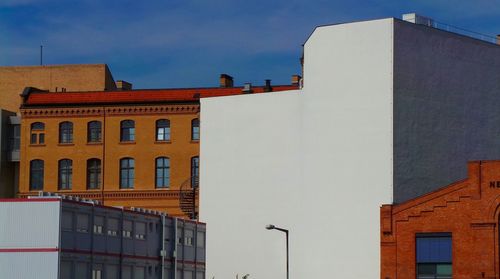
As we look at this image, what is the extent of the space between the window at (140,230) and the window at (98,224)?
423cm

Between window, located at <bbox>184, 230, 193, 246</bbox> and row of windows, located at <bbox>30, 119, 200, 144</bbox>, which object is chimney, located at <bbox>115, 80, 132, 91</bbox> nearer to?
row of windows, located at <bbox>30, 119, 200, 144</bbox>

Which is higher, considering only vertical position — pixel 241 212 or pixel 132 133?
pixel 132 133

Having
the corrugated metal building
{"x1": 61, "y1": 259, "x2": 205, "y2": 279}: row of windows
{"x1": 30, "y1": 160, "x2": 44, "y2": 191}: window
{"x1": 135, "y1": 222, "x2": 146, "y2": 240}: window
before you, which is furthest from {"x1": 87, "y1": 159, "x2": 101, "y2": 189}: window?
{"x1": 135, "y1": 222, "x2": 146, "y2": 240}: window

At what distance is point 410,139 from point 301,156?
9.44m

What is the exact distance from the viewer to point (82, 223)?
56.5 metres

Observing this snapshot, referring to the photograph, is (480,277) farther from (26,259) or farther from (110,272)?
(26,259)

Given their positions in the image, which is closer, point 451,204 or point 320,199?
point 451,204

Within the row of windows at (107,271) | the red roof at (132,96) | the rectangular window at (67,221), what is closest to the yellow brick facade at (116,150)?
the red roof at (132,96)

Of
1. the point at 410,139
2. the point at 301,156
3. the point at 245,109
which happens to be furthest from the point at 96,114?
the point at 410,139

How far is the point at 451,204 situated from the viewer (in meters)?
66.4

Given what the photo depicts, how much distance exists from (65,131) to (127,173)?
690 centimetres

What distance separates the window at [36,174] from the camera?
9588 cm

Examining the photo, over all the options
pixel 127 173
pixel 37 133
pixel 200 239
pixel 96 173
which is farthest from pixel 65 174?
pixel 200 239

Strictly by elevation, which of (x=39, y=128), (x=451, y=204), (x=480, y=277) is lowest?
(x=480, y=277)
